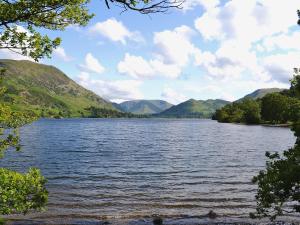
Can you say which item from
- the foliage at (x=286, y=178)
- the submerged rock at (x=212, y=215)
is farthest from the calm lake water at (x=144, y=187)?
the foliage at (x=286, y=178)

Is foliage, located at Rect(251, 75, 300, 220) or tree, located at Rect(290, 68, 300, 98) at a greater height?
tree, located at Rect(290, 68, 300, 98)

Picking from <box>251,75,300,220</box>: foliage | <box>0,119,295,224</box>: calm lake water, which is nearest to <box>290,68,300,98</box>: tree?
<box>251,75,300,220</box>: foliage

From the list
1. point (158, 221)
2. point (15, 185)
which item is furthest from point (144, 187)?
point (15, 185)

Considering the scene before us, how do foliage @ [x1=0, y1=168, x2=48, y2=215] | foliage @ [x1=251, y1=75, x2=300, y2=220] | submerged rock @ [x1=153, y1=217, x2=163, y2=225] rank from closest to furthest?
foliage @ [x1=0, y1=168, x2=48, y2=215], foliage @ [x1=251, y1=75, x2=300, y2=220], submerged rock @ [x1=153, y1=217, x2=163, y2=225]

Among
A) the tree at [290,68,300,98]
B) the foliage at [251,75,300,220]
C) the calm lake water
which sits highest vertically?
the tree at [290,68,300,98]

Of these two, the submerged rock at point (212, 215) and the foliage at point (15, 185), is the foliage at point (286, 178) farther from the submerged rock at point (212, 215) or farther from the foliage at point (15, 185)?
the foliage at point (15, 185)

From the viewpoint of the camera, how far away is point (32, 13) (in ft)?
41.0

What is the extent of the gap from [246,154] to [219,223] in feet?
181

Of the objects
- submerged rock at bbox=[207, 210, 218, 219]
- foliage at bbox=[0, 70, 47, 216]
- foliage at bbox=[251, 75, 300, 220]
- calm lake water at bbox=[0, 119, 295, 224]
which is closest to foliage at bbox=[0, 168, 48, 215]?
foliage at bbox=[0, 70, 47, 216]

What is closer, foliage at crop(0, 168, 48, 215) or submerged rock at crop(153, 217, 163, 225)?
foliage at crop(0, 168, 48, 215)

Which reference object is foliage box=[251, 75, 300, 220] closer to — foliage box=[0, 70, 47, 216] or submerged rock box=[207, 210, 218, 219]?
submerged rock box=[207, 210, 218, 219]

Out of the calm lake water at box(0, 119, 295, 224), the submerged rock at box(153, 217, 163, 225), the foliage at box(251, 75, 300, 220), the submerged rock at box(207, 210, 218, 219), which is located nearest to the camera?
the foliage at box(251, 75, 300, 220)

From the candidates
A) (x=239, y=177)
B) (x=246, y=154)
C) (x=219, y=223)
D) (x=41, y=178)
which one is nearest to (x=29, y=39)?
(x=41, y=178)

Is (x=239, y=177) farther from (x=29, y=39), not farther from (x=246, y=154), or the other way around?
(x=29, y=39)
